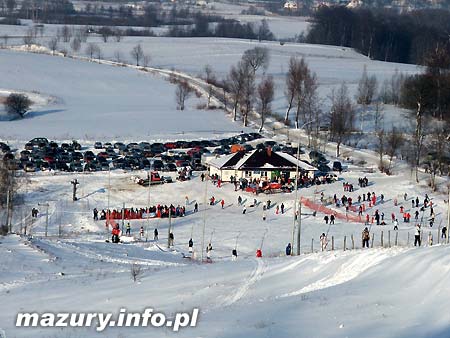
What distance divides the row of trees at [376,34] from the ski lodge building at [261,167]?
65.4m

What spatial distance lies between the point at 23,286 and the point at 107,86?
220ft

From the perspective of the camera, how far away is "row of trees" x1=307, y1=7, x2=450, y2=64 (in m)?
113

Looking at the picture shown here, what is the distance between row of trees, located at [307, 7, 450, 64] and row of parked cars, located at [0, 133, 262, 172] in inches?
2291

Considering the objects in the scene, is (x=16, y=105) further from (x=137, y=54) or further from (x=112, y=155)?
(x=137, y=54)

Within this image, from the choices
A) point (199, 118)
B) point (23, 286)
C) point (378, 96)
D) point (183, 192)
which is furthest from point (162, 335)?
point (378, 96)

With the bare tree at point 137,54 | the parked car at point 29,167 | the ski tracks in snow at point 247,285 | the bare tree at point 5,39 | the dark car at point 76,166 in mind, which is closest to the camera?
the ski tracks in snow at point 247,285

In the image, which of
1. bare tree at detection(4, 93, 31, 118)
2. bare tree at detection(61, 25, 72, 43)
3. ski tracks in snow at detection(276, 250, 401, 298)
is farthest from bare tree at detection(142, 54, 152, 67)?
ski tracks in snow at detection(276, 250, 401, 298)

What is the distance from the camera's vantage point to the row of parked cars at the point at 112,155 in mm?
45719

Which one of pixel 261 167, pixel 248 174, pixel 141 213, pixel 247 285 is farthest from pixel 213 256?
pixel 261 167

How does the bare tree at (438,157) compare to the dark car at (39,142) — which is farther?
the dark car at (39,142)

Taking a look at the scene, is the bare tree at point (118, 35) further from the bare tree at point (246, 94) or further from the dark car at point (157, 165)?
the dark car at point (157, 165)

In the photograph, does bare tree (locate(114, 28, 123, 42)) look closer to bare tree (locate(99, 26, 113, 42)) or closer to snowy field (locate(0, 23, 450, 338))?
bare tree (locate(99, 26, 113, 42))

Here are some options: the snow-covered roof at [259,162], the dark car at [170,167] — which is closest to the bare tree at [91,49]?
the dark car at [170,167]

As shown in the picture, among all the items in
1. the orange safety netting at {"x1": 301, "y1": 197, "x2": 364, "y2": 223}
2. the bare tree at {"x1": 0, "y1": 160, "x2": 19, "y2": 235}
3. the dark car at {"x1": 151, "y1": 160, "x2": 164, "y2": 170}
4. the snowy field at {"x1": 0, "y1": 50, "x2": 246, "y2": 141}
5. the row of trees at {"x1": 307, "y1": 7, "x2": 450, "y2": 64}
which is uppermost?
the row of trees at {"x1": 307, "y1": 7, "x2": 450, "y2": 64}
